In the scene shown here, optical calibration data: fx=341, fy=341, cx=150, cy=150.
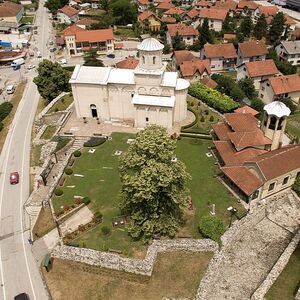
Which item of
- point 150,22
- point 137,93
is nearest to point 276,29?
point 150,22

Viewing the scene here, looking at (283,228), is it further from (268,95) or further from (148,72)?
(268,95)

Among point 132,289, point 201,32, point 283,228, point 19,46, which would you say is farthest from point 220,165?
point 19,46

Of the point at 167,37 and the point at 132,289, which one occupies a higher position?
the point at 132,289

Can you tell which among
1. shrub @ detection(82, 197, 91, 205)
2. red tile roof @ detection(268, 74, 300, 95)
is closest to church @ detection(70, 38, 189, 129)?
shrub @ detection(82, 197, 91, 205)

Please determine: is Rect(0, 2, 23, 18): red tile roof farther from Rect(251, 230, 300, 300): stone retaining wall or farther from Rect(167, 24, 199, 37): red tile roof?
Rect(251, 230, 300, 300): stone retaining wall

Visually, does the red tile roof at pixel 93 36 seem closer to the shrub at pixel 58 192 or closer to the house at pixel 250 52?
the house at pixel 250 52

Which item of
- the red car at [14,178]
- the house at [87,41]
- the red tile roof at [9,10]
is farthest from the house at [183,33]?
the red car at [14,178]
